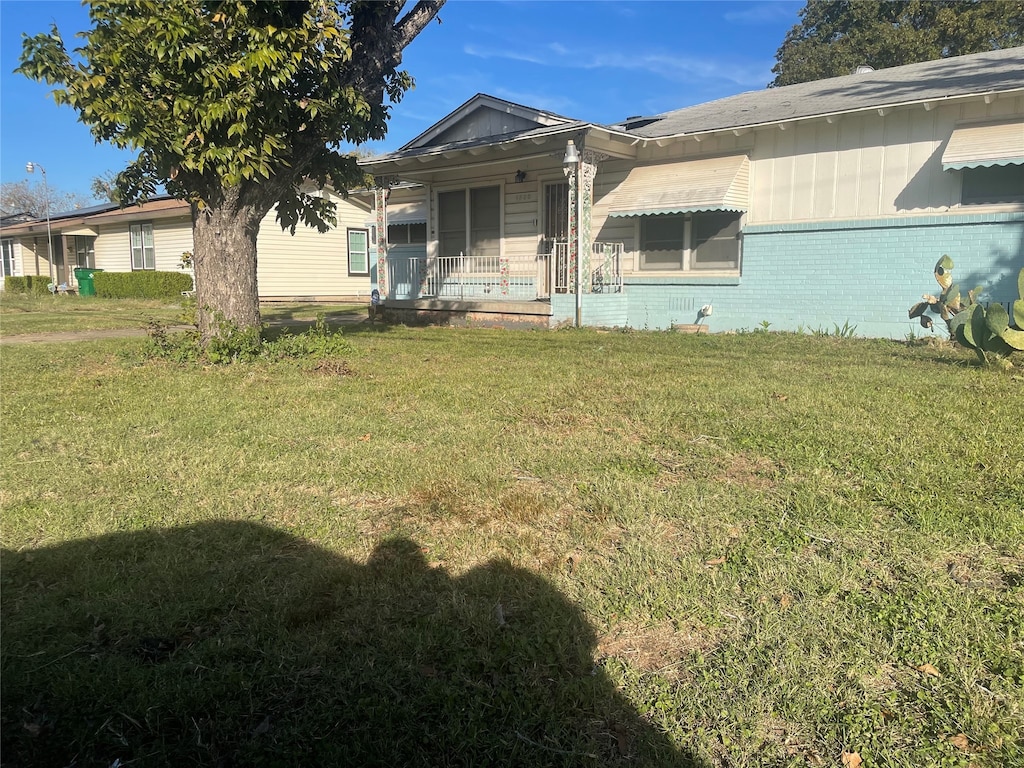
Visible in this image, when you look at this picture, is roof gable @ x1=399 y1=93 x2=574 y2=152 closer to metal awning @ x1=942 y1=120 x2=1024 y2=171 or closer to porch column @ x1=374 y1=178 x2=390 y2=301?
porch column @ x1=374 y1=178 x2=390 y2=301

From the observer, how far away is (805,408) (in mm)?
5430

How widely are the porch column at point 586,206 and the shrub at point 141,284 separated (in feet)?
48.1

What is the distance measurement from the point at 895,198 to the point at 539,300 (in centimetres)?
603

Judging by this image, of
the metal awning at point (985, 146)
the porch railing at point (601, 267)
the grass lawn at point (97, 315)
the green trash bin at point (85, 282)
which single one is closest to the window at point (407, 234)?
the grass lawn at point (97, 315)

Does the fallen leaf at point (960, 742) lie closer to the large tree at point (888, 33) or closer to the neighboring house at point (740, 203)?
the neighboring house at point (740, 203)

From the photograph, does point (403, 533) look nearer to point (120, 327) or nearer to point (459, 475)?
point (459, 475)

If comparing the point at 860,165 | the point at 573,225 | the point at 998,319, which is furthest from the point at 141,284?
the point at 998,319

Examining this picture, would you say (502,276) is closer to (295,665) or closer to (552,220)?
(552,220)

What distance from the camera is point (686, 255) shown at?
1262 cm

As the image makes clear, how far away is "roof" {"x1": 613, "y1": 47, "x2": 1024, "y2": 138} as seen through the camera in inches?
389

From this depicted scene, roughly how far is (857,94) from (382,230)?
30.7ft

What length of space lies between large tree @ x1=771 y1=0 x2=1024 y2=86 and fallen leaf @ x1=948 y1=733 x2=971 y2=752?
30.6m

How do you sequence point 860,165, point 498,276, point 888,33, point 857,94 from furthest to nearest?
point 888,33 < point 498,276 < point 857,94 < point 860,165

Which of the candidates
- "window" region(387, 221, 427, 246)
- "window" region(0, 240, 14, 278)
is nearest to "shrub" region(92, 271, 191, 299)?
"window" region(387, 221, 427, 246)
